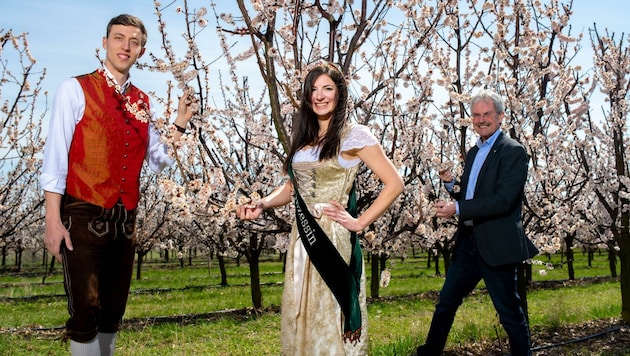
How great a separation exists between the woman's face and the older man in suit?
3.43 ft

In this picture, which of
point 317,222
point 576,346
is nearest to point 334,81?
point 317,222

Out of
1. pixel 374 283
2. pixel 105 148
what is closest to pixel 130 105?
pixel 105 148

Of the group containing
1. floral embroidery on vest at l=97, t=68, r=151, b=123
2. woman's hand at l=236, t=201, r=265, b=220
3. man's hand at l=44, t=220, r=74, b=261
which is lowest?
man's hand at l=44, t=220, r=74, b=261

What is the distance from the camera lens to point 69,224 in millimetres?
2584

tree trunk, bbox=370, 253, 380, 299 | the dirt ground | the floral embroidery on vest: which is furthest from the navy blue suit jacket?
tree trunk, bbox=370, 253, 380, 299

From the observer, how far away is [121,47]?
277 cm

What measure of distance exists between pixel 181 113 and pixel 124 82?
0.41 metres

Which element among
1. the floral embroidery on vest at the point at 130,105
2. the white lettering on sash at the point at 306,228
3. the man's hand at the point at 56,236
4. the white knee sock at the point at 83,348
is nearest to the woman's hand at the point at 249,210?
the white lettering on sash at the point at 306,228

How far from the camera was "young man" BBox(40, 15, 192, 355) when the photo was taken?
8.43 feet

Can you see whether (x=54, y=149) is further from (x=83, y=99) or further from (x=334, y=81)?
(x=334, y=81)

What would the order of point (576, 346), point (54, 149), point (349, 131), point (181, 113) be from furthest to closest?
point (576, 346) < point (181, 113) < point (349, 131) < point (54, 149)

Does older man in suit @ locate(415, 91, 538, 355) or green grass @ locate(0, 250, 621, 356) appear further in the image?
green grass @ locate(0, 250, 621, 356)

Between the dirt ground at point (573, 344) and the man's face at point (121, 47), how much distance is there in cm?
378

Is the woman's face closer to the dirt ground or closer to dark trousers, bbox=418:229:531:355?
dark trousers, bbox=418:229:531:355
